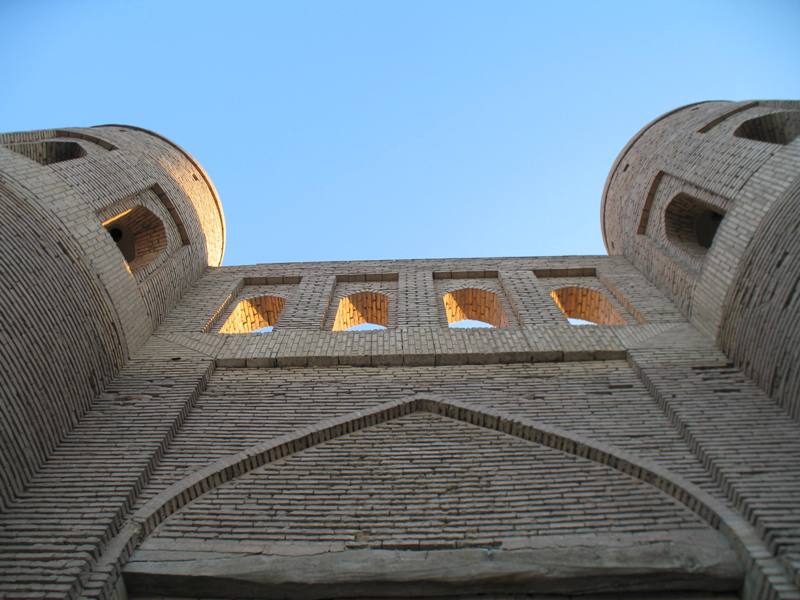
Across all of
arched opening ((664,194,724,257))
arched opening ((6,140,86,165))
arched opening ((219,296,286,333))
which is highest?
arched opening ((6,140,86,165))

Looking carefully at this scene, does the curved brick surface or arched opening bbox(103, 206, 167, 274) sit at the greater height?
arched opening bbox(103, 206, 167, 274)

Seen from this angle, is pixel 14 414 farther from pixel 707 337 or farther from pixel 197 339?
pixel 707 337

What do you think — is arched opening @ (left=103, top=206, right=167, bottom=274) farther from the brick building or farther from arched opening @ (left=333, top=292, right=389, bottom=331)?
arched opening @ (left=333, top=292, right=389, bottom=331)

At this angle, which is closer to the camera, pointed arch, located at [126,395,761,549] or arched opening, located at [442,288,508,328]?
pointed arch, located at [126,395,761,549]

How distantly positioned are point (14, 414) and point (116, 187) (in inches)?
140

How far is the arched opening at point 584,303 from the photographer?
25.4ft

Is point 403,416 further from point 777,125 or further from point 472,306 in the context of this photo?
point 777,125

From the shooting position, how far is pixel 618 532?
12.4 feet

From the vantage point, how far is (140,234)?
8000 mm

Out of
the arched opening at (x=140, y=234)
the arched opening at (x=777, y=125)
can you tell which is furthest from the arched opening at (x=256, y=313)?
the arched opening at (x=777, y=125)

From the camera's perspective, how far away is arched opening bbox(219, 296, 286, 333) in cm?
776

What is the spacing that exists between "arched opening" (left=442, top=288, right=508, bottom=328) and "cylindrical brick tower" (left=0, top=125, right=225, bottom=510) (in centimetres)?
329

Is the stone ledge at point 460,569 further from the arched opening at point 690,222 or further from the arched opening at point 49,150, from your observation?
the arched opening at point 49,150

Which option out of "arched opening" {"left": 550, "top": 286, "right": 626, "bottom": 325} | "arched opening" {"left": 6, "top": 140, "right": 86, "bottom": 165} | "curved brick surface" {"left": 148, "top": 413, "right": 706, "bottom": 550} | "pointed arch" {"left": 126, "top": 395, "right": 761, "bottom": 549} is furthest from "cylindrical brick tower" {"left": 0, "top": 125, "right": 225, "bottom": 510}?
"arched opening" {"left": 550, "top": 286, "right": 626, "bottom": 325}
